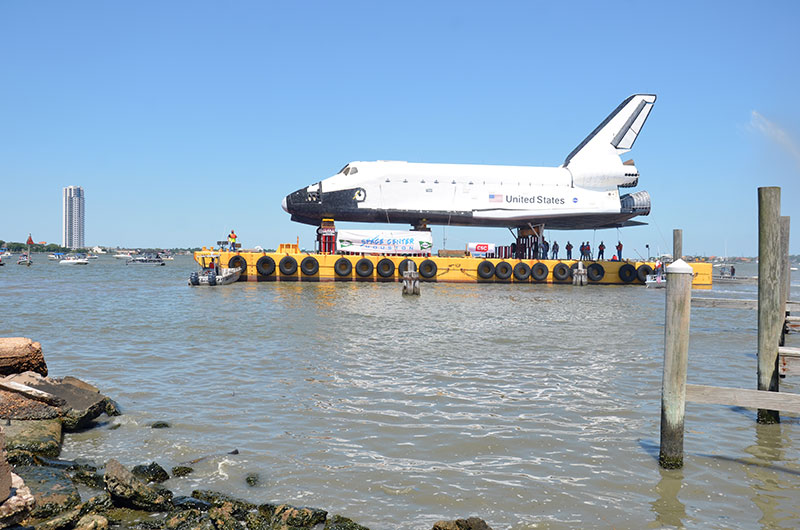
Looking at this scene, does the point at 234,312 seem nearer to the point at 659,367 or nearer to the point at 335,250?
the point at 659,367

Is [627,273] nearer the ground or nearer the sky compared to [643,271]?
nearer the ground

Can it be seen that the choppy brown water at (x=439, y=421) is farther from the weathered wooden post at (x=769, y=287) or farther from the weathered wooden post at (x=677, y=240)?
the weathered wooden post at (x=677, y=240)

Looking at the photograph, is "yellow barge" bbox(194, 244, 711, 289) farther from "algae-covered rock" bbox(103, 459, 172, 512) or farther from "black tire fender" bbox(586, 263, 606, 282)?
"algae-covered rock" bbox(103, 459, 172, 512)

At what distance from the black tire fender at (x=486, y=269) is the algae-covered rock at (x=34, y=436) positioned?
98.5 feet

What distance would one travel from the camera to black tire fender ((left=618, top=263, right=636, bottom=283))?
37562 millimetres

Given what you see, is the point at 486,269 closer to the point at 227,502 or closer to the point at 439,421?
the point at 439,421

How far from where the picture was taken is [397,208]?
114 feet

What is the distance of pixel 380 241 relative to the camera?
35625 millimetres

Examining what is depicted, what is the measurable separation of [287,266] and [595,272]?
19.3m

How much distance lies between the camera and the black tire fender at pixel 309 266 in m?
33.5

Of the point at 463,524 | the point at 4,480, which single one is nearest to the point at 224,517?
the point at 4,480

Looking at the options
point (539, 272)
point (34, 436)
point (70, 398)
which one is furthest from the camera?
point (539, 272)

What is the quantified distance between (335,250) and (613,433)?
29.3 meters

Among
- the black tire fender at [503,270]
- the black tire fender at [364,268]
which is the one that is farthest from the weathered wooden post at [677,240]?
the black tire fender at [364,268]
